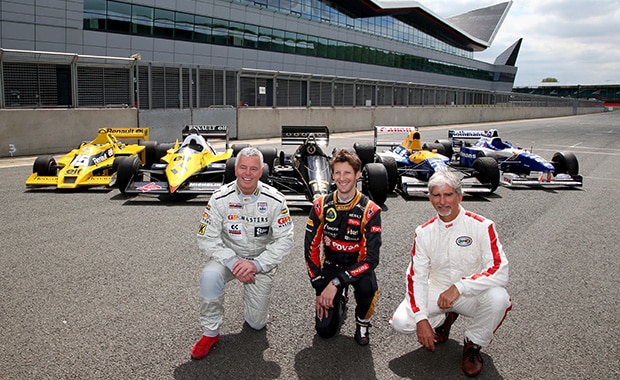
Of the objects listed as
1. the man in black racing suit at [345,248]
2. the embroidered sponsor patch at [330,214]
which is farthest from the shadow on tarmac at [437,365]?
the embroidered sponsor patch at [330,214]

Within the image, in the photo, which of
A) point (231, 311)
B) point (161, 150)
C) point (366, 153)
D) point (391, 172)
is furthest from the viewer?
point (161, 150)

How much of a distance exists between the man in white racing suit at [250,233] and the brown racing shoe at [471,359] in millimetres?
1447

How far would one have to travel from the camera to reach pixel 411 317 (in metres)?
3.46

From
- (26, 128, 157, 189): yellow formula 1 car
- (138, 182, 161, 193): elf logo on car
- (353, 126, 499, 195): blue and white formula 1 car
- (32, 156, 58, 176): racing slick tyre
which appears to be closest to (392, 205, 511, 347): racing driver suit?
(353, 126, 499, 195): blue and white formula 1 car

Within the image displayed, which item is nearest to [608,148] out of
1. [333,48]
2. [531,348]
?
[531,348]

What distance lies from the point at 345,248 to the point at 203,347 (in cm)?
123

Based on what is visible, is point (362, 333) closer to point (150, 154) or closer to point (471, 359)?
point (471, 359)

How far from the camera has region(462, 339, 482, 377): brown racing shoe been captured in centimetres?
329

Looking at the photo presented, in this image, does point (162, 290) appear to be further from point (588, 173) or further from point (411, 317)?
point (588, 173)

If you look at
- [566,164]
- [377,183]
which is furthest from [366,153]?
[566,164]

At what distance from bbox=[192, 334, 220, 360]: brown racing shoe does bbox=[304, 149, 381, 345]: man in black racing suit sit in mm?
774

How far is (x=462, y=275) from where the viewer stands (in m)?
3.53

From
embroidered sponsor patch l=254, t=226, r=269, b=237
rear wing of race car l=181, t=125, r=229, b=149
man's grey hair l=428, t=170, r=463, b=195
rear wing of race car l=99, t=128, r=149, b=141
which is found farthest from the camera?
rear wing of race car l=99, t=128, r=149, b=141

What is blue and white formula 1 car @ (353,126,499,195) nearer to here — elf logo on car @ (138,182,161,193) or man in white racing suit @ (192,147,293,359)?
elf logo on car @ (138,182,161,193)
